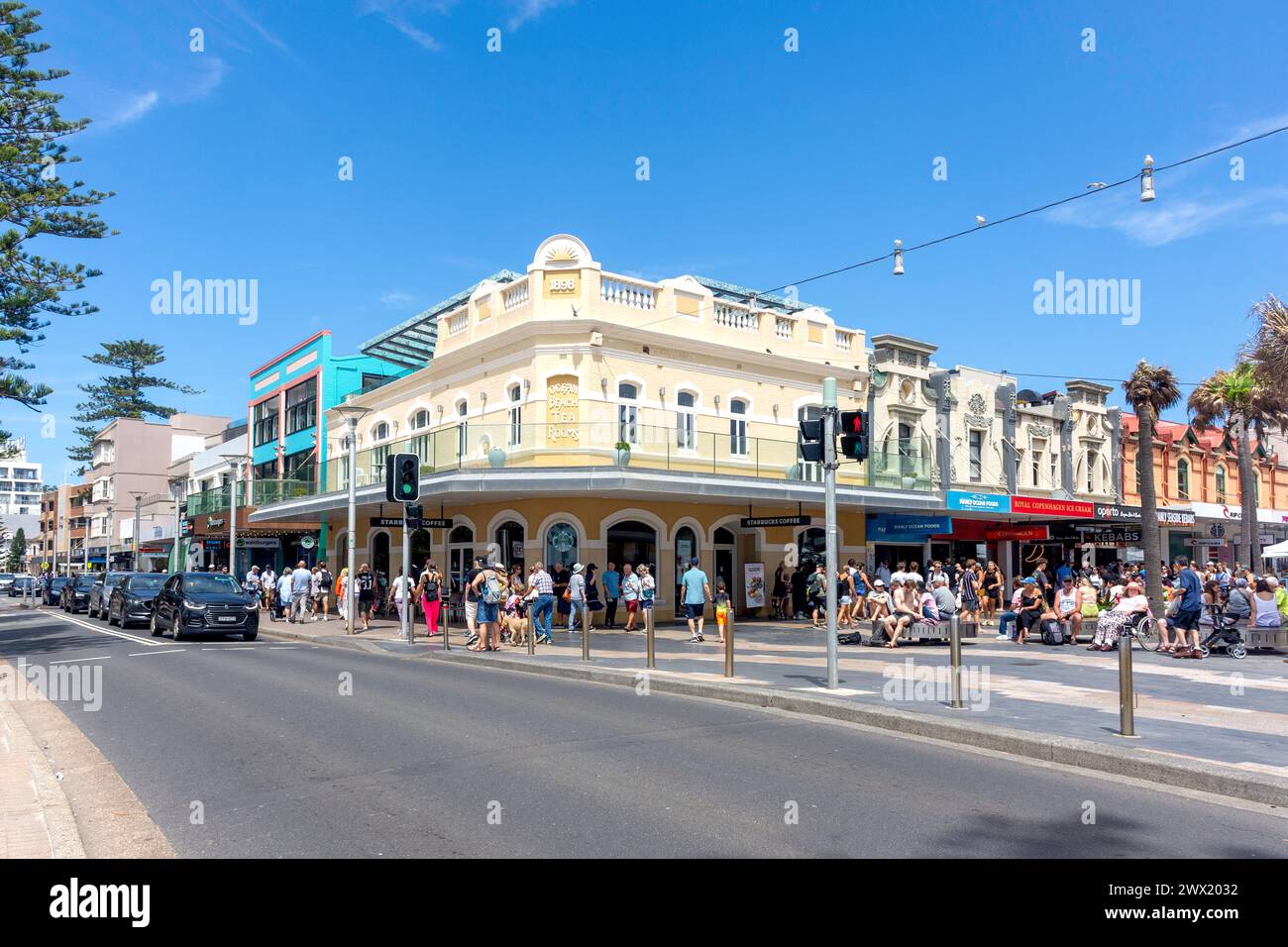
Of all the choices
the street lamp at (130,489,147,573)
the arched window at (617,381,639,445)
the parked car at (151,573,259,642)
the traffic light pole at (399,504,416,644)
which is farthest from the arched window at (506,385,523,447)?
the street lamp at (130,489,147,573)

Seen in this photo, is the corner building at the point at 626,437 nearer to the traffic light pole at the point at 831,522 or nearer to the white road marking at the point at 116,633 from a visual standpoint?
the white road marking at the point at 116,633

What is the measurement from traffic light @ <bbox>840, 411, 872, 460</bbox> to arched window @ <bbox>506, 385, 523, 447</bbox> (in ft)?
45.3

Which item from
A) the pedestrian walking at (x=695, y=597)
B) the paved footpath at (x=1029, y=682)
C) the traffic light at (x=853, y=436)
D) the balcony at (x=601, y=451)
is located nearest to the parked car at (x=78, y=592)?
the balcony at (x=601, y=451)

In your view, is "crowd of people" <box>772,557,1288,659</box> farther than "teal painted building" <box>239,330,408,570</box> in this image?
No

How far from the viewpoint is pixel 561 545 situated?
24.8 m

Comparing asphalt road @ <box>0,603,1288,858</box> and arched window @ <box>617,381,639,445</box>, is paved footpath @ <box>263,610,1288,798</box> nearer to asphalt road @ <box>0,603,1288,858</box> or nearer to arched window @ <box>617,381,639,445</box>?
asphalt road @ <box>0,603,1288,858</box>

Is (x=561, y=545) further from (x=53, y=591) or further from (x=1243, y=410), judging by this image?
(x=53, y=591)

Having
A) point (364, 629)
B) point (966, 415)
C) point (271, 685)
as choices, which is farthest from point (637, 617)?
point (966, 415)

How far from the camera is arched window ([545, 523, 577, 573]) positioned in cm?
2477

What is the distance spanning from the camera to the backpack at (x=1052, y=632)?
61.8 feet
